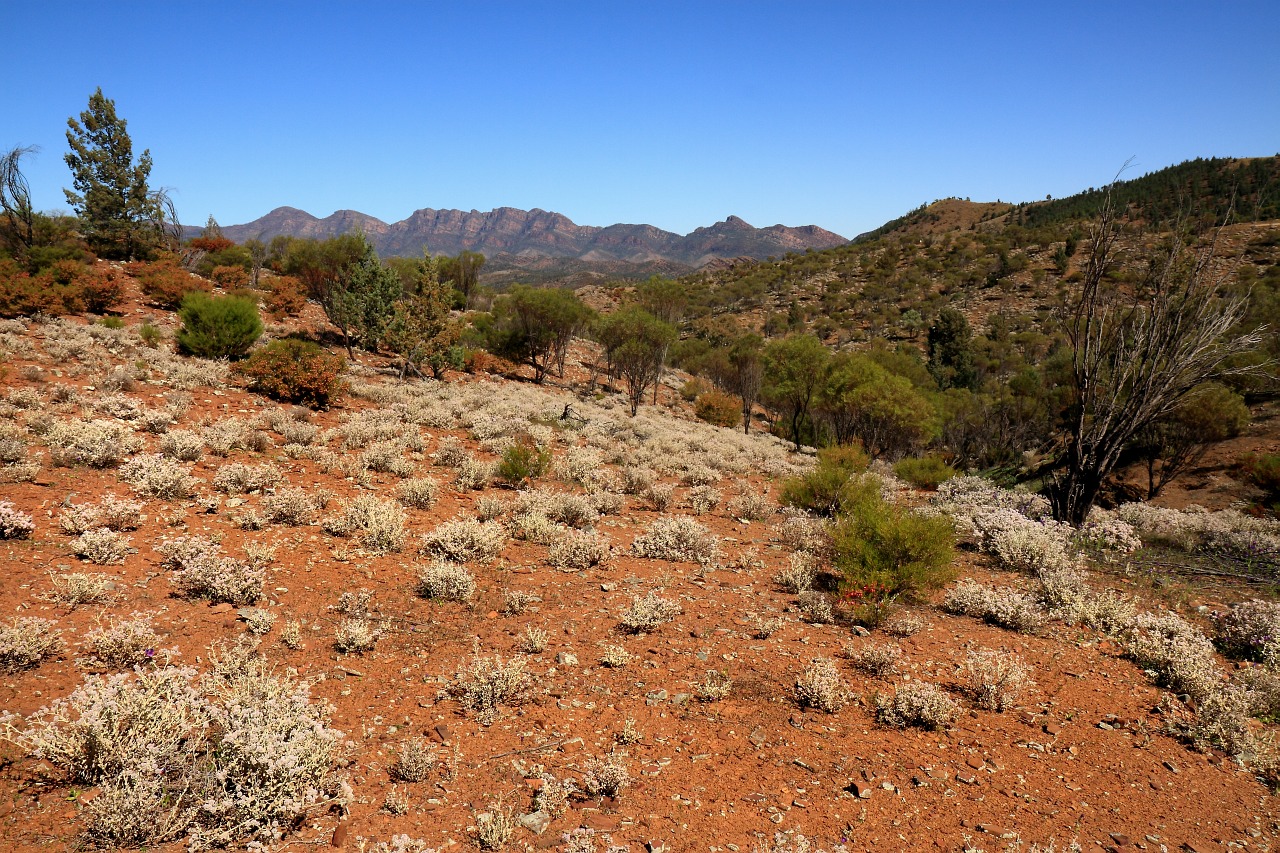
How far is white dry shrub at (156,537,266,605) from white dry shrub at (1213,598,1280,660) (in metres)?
10.9

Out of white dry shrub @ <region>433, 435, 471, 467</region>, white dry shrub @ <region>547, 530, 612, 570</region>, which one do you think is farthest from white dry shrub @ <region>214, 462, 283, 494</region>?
white dry shrub @ <region>547, 530, 612, 570</region>

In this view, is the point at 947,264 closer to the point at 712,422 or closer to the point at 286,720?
the point at 712,422

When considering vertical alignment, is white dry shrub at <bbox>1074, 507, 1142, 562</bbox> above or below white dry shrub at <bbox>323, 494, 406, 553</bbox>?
below

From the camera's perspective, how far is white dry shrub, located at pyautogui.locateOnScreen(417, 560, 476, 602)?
255 inches

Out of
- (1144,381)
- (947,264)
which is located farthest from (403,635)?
(947,264)

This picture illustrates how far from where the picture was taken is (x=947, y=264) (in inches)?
2852

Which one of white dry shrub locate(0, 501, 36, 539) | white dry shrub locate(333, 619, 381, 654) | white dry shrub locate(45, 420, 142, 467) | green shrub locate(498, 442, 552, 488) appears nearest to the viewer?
Result: white dry shrub locate(333, 619, 381, 654)

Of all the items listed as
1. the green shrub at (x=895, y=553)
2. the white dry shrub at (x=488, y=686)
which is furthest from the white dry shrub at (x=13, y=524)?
the green shrub at (x=895, y=553)

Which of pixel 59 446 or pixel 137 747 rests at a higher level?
pixel 59 446

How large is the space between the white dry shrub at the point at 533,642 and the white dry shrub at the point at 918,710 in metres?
3.19

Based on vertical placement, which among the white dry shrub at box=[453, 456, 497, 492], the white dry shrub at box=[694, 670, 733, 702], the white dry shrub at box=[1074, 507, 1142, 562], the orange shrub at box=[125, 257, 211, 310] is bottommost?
the white dry shrub at box=[1074, 507, 1142, 562]

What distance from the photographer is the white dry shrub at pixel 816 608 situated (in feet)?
22.0

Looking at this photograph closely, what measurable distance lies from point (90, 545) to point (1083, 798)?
9.17 m

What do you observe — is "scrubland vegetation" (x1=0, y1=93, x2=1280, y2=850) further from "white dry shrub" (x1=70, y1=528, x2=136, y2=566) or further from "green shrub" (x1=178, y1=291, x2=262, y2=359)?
"green shrub" (x1=178, y1=291, x2=262, y2=359)
